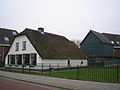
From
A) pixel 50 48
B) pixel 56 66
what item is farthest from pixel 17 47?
pixel 56 66

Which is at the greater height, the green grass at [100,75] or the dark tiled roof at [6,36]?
the dark tiled roof at [6,36]

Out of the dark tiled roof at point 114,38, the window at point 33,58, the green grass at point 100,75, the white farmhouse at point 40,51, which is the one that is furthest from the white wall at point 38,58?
the dark tiled roof at point 114,38

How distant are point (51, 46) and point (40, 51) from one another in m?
3.98

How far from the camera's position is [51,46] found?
34344mm

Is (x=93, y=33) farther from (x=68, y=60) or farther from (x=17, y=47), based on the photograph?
(x=17, y=47)

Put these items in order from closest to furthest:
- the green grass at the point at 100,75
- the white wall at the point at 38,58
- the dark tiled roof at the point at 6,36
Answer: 1. the green grass at the point at 100,75
2. the white wall at the point at 38,58
3. the dark tiled roof at the point at 6,36

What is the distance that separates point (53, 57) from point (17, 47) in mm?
8059

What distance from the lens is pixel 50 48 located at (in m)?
33.5

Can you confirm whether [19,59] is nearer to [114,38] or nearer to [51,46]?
[51,46]

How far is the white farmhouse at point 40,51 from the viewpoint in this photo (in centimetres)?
3119

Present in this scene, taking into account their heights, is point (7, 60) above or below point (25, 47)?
below

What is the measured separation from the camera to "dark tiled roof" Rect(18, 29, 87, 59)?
31.6 meters

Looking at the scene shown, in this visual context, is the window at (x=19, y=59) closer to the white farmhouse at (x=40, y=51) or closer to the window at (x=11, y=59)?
the white farmhouse at (x=40, y=51)

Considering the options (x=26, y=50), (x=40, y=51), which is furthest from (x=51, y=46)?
(x=26, y=50)
